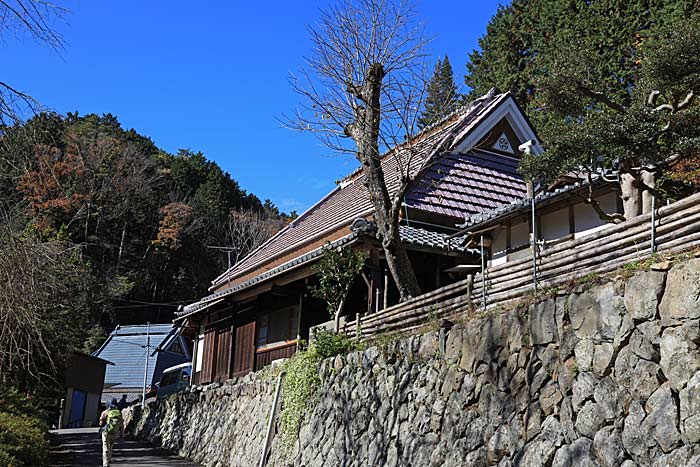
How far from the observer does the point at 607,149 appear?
37.5ft

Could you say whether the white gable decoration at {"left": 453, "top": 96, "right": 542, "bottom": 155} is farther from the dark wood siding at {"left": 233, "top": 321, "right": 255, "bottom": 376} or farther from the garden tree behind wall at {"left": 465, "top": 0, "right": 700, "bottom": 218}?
the dark wood siding at {"left": 233, "top": 321, "right": 255, "bottom": 376}

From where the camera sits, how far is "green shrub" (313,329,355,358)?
14495 mm

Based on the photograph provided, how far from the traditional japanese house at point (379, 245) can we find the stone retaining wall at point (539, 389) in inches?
131

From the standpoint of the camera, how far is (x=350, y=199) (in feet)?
76.4

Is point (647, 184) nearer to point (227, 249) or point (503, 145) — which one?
point (503, 145)

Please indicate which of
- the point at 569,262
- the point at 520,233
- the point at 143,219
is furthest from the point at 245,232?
the point at 569,262

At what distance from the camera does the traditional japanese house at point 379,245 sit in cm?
1759

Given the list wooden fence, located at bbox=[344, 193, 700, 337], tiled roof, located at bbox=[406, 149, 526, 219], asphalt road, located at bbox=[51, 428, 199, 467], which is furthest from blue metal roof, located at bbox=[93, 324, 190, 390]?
wooden fence, located at bbox=[344, 193, 700, 337]

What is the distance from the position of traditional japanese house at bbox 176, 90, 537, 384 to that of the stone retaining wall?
333 centimetres

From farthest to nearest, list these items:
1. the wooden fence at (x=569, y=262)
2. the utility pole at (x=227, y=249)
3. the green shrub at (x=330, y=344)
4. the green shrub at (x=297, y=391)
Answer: the utility pole at (x=227, y=249)
the green shrub at (x=297, y=391)
the green shrub at (x=330, y=344)
the wooden fence at (x=569, y=262)

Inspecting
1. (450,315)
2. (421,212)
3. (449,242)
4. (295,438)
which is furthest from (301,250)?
(450,315)

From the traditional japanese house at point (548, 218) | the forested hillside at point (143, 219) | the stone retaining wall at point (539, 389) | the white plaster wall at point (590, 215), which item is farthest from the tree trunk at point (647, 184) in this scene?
the forested hillside at point (143, 219)

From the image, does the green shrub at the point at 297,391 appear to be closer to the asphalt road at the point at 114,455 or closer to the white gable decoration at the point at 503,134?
the asphalt road at the point at 114,455

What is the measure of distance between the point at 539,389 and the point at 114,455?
51.8ft
